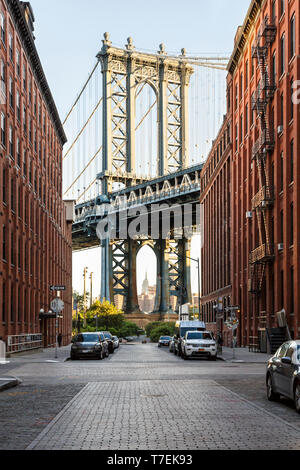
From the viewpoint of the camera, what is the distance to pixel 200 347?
39.3 m

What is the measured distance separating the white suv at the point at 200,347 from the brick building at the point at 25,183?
1022 cm

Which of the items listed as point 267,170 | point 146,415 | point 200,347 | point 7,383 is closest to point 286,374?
point 146,415

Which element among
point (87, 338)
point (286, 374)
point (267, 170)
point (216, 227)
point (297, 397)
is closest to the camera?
point (297, 397)

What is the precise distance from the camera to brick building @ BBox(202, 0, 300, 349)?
4116 cm

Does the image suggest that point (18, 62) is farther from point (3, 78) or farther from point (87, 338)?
point (87, 338)

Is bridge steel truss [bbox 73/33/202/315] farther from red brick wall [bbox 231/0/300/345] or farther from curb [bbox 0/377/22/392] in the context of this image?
curb [bbox 0/377/22/392]

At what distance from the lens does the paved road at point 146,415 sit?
35.2ft

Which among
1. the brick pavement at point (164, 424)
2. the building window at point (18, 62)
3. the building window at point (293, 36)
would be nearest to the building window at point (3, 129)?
the building window at point (18, 62)

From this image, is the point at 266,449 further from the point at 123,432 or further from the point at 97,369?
the point at 97,369

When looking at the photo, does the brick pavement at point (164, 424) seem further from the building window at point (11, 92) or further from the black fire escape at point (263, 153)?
the building window at point (11, 92)

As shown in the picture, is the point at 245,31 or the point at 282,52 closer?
the point at 282,52

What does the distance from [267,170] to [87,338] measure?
608 inches
